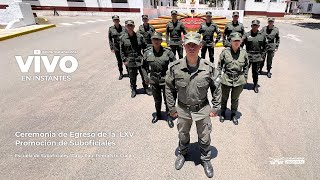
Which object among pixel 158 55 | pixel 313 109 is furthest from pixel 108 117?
pixel 313 109

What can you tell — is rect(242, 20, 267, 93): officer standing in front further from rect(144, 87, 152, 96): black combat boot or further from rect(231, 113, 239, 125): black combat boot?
rect(144, 87, 152, 96): black combat boot

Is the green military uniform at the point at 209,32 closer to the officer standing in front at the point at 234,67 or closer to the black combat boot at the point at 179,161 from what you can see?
the officer standing in front at the point at 234,67

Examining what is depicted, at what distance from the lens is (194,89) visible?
2781mm

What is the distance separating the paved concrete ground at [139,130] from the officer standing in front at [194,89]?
2.17ft

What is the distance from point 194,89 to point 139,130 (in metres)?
2.05

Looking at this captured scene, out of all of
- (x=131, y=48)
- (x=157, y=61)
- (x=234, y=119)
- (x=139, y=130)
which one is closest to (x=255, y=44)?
(x=234, y=119)

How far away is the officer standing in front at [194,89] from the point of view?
2.72m

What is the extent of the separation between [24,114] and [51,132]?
1.31 meters

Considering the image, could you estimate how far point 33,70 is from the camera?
815 cm

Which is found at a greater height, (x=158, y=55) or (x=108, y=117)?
(x=158, y=55)

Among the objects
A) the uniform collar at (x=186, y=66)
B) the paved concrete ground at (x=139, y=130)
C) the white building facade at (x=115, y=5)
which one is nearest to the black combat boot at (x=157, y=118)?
the paved concrete ground at (x=139, y=130)

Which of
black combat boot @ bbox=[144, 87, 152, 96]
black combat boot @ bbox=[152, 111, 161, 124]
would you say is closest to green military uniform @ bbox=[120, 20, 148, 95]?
black combat boot @ bbox=[144, 87, 152, 96]

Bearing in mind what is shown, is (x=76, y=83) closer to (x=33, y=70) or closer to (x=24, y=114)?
(x=24, y=114)

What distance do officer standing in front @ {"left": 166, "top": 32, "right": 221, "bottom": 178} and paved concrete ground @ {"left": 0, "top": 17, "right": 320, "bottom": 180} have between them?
66cm
